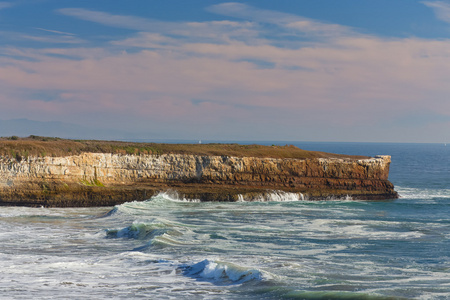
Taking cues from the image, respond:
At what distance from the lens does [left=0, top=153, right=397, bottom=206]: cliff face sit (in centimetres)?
3891

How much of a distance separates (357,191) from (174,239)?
2550cm

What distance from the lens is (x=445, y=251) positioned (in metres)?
24.1

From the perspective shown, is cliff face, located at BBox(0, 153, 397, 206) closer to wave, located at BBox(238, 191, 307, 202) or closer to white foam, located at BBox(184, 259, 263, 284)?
wave, located at BBox(238, 191, 307, 202)

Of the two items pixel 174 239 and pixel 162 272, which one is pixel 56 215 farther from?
pixel 162 272

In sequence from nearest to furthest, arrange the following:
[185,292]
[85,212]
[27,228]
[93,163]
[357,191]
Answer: [185,292] < [27,228] < [85,212] < [93,163] < [357,191]

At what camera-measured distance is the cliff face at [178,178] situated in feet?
128

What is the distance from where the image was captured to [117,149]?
4494 cm

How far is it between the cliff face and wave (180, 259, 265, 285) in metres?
21.4

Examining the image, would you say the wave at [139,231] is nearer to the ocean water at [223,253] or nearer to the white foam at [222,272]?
the ocean water at [223,253]

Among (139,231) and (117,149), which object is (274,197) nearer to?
(117,149)

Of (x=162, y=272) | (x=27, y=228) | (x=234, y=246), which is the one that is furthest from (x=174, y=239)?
(x=27, y=228)

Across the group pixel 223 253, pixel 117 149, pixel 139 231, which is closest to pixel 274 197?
pixel 117 149

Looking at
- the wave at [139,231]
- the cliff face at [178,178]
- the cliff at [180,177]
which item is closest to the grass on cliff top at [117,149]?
the cliff at [180,177]

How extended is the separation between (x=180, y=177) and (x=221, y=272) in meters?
26.6
